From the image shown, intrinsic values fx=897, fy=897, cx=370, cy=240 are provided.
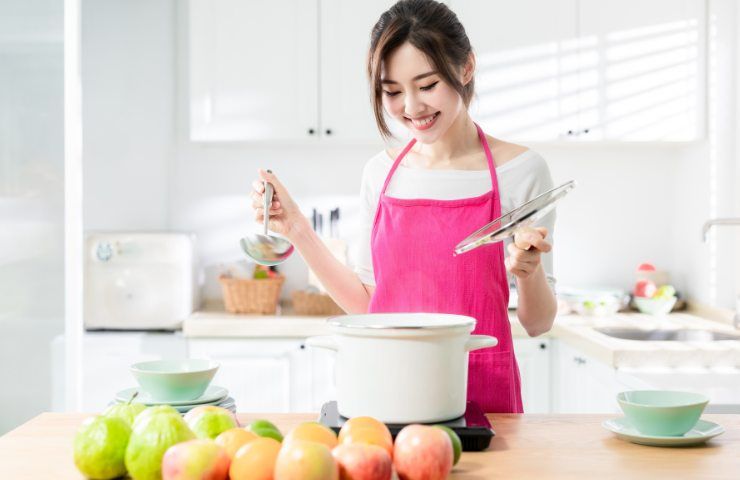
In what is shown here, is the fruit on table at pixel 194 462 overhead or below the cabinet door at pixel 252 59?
below

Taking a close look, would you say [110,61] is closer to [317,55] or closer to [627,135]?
[317,55]

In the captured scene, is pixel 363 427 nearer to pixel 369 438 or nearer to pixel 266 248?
pixel 369 438

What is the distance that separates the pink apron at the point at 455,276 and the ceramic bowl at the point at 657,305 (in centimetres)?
190

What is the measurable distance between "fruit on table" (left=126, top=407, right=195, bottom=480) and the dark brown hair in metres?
0.84

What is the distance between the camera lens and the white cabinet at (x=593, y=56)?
3471 millimetres

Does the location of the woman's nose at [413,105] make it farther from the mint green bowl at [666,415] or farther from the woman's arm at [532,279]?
the mint green bowl at [666,415]

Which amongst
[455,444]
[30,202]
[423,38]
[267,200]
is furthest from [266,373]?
[455,444]

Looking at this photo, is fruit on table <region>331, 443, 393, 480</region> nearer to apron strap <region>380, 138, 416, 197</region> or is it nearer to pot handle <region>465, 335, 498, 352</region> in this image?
pot handle <region>465, 335, 498, 352</region>

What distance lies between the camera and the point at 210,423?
115 centimetres

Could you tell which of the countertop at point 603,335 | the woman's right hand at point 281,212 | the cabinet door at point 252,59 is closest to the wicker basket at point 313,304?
the countertop at point 603,335

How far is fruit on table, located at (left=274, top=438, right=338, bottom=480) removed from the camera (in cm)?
95

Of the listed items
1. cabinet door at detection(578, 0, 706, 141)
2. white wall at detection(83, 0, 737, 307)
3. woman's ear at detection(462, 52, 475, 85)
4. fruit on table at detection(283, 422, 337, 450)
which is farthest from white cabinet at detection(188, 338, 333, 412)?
fruit on table at detection(283, 422, 337, 450)

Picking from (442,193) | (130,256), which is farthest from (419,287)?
(130,256)

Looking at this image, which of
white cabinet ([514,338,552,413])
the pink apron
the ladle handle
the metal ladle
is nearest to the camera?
the ladle handle
